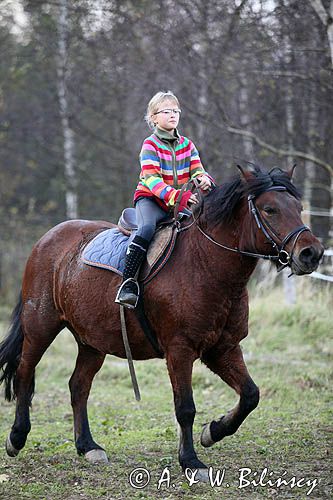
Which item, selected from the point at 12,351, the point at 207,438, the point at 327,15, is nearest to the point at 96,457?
the point at 207,438

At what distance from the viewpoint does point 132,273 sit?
496 cm

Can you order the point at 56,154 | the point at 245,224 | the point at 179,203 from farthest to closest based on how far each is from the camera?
the point at 56,154 < the point at 179,203 < the point at 245,224

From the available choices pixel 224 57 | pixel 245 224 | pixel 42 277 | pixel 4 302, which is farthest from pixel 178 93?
pixel 245 224

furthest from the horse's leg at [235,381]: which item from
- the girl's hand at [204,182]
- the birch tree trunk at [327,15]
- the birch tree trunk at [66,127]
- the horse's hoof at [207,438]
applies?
the birch tree trunk at [66,127]

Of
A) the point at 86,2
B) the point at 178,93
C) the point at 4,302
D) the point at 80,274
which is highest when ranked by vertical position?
the point at 86,2

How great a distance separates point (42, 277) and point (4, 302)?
1101 cm

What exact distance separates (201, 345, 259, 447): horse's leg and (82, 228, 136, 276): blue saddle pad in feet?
3.20

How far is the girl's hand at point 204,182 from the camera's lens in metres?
4.97

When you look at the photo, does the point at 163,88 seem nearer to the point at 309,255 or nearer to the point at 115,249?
the point at 115,249

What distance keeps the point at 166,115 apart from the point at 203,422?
127 inches

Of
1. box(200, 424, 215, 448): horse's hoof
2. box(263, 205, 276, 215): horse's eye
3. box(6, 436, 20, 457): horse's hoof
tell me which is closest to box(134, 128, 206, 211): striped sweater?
box(263, 205, 276, 215): horse's eye

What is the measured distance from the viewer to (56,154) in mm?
24328

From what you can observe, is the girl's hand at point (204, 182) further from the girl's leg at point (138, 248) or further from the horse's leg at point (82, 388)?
the horse's leg at point (82, 388)

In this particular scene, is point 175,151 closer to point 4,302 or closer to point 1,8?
point 4,302
